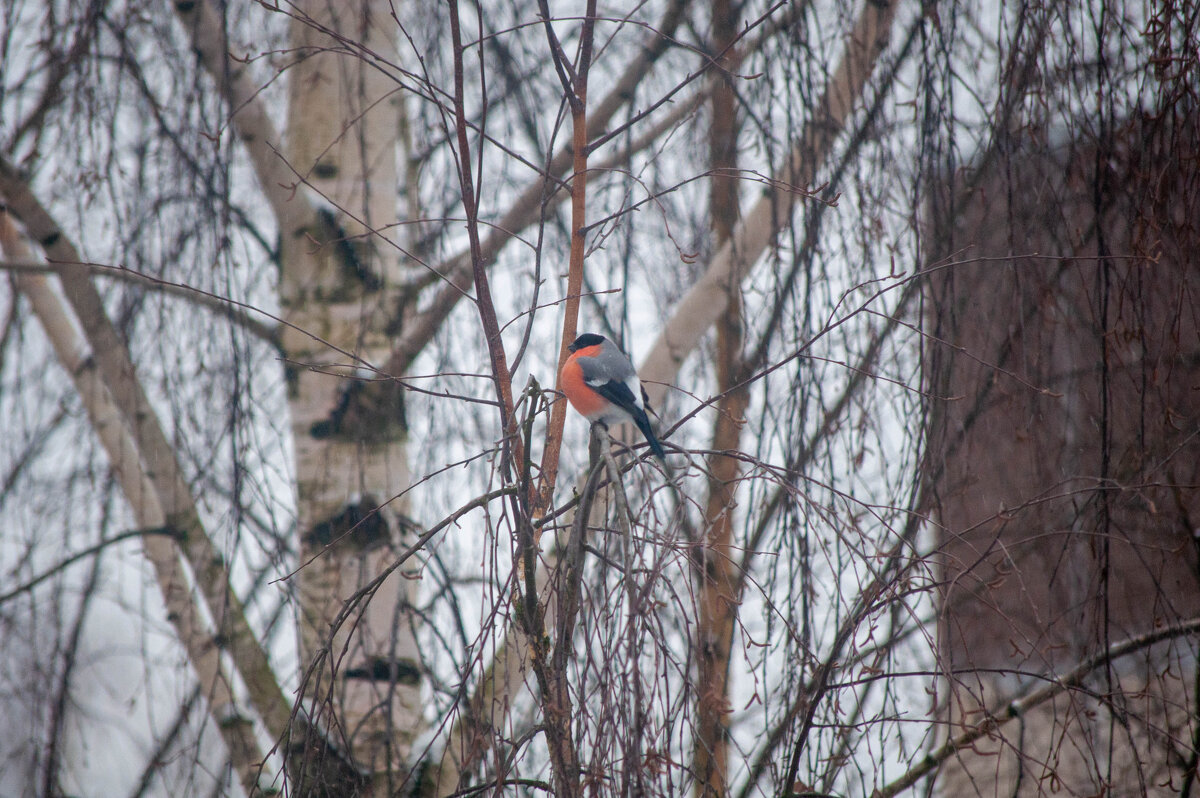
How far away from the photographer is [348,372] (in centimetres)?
251

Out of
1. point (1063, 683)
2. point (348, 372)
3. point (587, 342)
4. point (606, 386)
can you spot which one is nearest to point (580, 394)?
point (606, 386)

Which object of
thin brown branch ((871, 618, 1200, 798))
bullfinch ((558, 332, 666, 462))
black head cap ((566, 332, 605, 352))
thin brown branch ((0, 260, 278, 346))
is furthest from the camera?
black head cap ((566, 332, 605, 352))

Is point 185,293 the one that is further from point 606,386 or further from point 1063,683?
point 1063,683

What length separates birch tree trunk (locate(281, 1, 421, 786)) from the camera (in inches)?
97.3

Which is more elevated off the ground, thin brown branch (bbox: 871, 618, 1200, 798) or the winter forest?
the winter forest

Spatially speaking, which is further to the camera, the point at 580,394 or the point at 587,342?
the point at 587,342

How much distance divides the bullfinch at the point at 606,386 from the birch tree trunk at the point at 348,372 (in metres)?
0.54

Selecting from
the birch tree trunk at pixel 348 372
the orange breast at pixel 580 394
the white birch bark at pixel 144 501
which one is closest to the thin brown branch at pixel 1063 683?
the orange breast at pixel 580 394

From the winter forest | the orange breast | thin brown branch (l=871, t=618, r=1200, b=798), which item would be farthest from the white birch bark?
thin brown branch (l=871, t=618, r=1200, b=798)

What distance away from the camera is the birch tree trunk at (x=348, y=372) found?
2.47m

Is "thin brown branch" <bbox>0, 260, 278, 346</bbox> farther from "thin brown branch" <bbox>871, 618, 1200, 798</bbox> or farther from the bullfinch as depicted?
"thin brown branch" <bbox>871, 618, 1200, 798</bbox>

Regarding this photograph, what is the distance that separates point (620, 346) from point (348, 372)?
2.50 feet

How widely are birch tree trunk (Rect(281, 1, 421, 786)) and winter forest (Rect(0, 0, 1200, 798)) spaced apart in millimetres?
12

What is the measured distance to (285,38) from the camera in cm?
282
